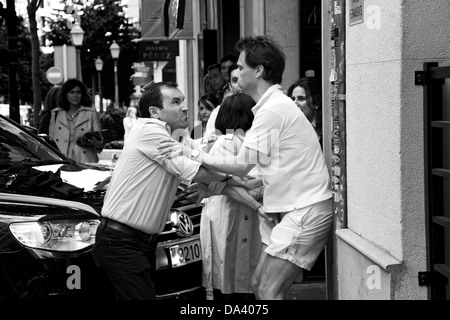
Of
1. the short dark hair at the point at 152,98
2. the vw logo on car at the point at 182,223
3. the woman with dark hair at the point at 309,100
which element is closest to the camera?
the short dark hair at the point at 152,98

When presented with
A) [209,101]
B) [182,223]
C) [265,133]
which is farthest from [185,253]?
[209,101]

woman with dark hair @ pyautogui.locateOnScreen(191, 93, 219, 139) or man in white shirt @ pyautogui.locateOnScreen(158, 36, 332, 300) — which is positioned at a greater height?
woman with dark hair @ pyautogui.locateOnScreen(191, 93, 219, 139)

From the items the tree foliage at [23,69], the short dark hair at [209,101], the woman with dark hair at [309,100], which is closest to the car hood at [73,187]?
the woman with dark hair at [309,100]

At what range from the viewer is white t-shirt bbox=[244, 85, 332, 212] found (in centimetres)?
522

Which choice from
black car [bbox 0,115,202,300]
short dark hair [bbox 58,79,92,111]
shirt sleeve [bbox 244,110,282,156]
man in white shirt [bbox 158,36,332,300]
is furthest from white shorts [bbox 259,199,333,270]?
short dark hair [bbox 58,79,92,111]

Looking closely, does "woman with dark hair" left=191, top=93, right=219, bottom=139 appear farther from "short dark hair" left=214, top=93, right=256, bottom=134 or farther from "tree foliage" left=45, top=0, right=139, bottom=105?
"tree foliage" left=45, top=0, right=139, bottom=105

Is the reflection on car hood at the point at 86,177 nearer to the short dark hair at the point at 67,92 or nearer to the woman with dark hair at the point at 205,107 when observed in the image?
the woman with dark hair at the point at 205,107

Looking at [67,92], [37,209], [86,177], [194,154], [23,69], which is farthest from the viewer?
[23,69]

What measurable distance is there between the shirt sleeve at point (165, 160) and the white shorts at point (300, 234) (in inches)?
24.4

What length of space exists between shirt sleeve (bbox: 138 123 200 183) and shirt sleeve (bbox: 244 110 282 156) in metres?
0.35

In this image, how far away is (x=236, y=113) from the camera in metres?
6.00

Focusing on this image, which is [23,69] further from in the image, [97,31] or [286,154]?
[286,154]

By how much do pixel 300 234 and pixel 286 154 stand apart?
0.48 m

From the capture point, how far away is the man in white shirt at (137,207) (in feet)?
16.8
